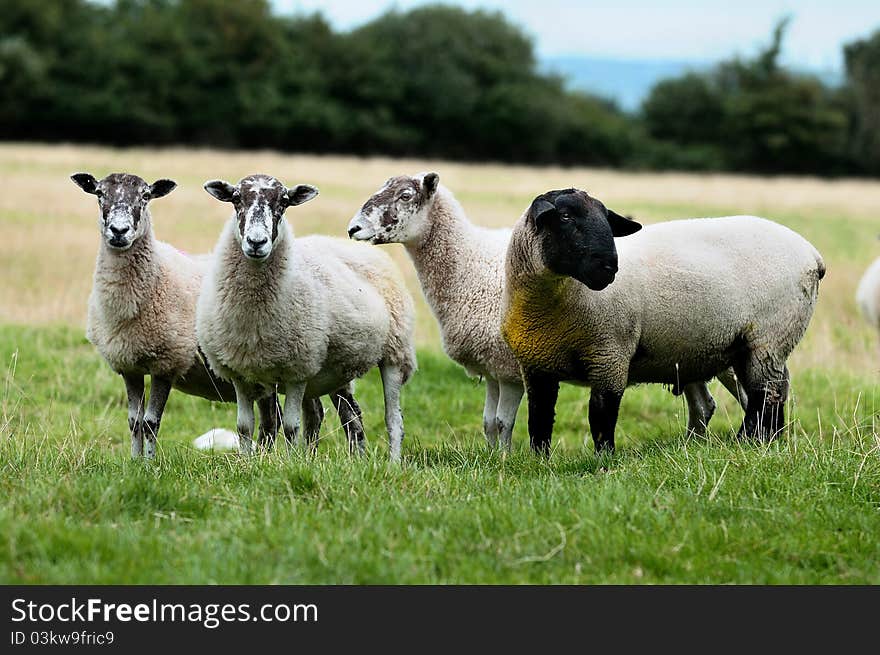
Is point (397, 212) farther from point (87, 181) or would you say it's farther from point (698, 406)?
point (698, 406)

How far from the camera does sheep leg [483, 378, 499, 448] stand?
852 centimetres

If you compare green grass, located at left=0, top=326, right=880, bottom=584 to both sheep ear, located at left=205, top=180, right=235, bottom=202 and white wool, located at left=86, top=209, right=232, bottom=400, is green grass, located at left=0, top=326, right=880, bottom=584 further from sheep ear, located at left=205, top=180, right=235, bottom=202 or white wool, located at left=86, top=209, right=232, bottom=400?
sheep ear, located at left=205, top=180, right=235, bottom=202

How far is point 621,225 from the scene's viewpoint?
7246mm

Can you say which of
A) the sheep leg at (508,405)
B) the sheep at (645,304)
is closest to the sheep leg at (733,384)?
the sheep at (645,304)

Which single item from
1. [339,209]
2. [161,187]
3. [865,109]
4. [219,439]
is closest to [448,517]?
[219,439]

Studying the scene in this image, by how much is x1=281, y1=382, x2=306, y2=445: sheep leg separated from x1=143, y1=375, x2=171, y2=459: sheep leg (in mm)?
1092

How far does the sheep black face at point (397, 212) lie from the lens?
829cm

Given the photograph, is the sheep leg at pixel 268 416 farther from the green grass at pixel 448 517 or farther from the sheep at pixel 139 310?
the green grass at pixel 448 517

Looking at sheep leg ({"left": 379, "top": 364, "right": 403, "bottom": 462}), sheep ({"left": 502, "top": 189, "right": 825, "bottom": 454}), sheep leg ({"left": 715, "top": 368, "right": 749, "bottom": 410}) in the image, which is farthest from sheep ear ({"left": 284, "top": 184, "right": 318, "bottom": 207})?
sheep leg ({"left": 715, "top": 368, "right": 749, "bottom": 410})

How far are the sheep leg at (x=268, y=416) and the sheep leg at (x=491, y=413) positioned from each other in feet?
5.53

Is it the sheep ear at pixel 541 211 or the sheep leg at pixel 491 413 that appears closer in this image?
the sheep ear at pixel 541 211

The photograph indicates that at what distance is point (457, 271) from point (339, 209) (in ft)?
59.2

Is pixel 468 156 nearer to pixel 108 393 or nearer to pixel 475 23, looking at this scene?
pixel 475 23
